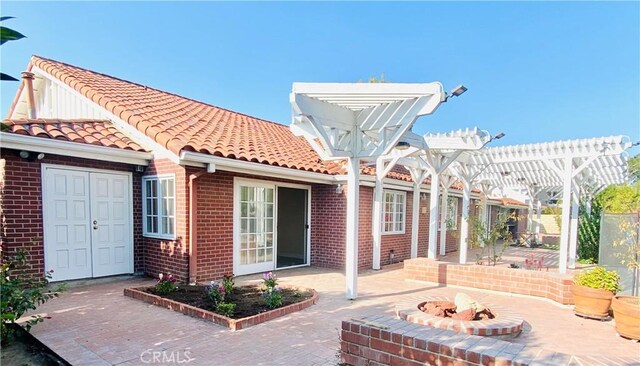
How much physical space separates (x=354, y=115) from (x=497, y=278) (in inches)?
188

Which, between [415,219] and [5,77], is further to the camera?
[415,219]

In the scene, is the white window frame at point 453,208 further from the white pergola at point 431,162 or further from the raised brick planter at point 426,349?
the raised brick planter at point 426,349

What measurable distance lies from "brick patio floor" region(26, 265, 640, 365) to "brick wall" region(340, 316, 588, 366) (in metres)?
0.65

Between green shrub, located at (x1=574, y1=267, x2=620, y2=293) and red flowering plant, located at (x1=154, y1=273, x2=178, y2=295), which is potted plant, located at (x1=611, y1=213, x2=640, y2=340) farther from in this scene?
red flowering plant, located at (x1=154, y1=273, x2=178, y2=295)

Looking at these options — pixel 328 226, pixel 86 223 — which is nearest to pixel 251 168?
A: pixel 328 226

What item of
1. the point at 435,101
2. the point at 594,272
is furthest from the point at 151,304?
the point at 594,272

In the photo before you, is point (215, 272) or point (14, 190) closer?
point (14, 190)

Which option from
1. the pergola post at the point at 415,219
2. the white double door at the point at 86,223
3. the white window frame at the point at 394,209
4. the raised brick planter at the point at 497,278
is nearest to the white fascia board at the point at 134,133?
the white double door at the point at 86,223

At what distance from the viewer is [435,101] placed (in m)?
5.34

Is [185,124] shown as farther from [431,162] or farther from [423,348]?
[423,348]

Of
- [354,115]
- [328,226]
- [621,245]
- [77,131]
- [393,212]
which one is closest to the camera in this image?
[621,245]

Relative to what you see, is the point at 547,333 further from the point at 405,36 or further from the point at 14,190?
the point at 14,190

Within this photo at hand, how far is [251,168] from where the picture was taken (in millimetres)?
7633

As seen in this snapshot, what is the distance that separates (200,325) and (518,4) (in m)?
9.13
